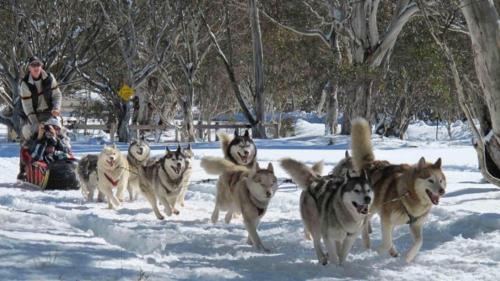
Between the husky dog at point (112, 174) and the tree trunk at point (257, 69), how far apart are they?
1664cm

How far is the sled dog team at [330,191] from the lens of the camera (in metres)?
5.72

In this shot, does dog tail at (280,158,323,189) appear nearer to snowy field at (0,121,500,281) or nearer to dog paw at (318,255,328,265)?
snowy field at (0,121,500,281)

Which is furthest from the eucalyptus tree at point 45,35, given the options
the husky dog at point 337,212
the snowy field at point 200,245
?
the husky dog at point 337,212

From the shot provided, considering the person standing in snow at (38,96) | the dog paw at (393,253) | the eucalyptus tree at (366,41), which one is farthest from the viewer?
the eucalyptus tree at (366,41)

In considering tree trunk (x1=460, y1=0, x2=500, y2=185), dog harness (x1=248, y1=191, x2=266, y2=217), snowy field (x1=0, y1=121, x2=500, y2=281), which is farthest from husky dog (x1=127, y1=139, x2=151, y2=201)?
tree trunk (x1=460, y1=0, x2=500, y2=185)

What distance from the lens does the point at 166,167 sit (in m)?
8.68

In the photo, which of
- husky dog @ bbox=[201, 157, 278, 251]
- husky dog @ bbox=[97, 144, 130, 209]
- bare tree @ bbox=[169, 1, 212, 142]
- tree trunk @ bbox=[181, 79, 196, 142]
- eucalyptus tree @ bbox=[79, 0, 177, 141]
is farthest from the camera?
tree trunk @ bbox=[181, 79, 196, 142]

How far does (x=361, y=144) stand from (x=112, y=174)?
401cm

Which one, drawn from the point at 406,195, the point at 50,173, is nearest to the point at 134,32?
the point at 50,173

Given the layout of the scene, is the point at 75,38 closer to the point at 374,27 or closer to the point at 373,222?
the point at 374,27

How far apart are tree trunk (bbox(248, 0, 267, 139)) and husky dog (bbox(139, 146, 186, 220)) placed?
57.4 ft

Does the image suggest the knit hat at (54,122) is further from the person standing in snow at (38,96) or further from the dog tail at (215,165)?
the dog tail at (215,165)

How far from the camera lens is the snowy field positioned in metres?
4.90

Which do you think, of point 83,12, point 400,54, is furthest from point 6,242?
point 400,54
